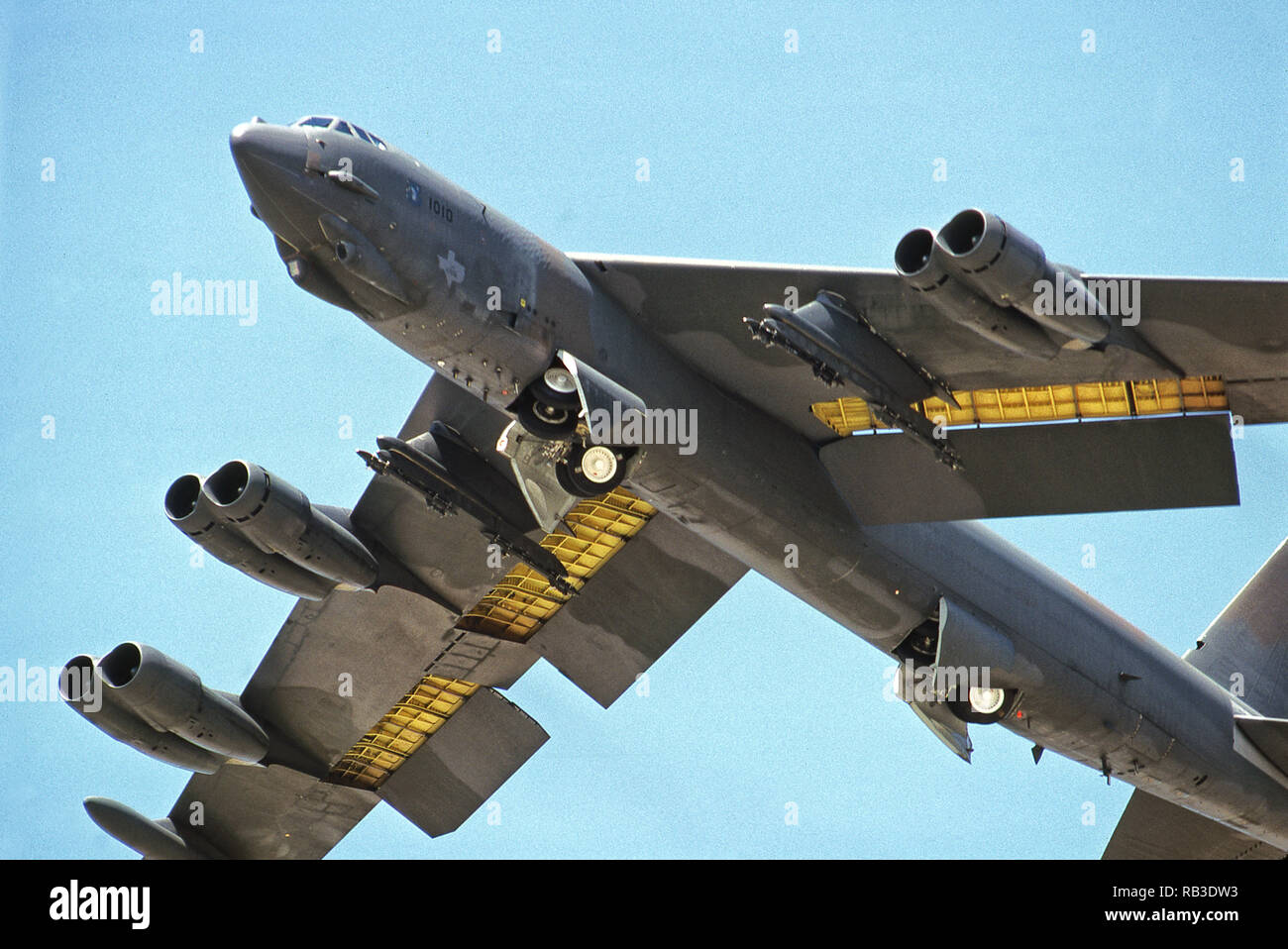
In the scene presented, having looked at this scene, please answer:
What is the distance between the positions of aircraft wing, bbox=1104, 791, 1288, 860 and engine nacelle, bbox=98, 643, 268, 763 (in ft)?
41.7

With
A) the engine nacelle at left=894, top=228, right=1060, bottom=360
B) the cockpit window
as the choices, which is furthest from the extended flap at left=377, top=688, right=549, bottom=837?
the engine nacelle at left=894, top=228, right=1060, bottom=360

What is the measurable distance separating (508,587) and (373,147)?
7.22 m

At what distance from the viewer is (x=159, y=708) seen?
19.4 m

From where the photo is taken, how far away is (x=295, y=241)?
48.0 ft

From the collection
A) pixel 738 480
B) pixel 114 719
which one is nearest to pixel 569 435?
pixel 738 480

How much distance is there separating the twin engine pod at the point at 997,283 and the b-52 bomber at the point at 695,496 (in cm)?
3

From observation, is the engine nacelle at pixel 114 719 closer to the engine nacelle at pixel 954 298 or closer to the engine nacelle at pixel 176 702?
the engine nacelle at pixel 176 702

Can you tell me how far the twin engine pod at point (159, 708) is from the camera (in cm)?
1919

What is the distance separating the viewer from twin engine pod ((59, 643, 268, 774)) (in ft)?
63.0

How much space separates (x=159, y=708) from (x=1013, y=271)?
12.3 metres

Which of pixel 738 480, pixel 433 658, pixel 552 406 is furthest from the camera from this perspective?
pixel 433 658

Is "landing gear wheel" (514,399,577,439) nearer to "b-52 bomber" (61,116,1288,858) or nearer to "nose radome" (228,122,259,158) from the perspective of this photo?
"b-52 bomber" (61,116,1288,858)

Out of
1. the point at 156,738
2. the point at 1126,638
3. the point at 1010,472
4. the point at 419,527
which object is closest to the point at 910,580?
the point at 1010,472

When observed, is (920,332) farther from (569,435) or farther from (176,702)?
(176,702)
